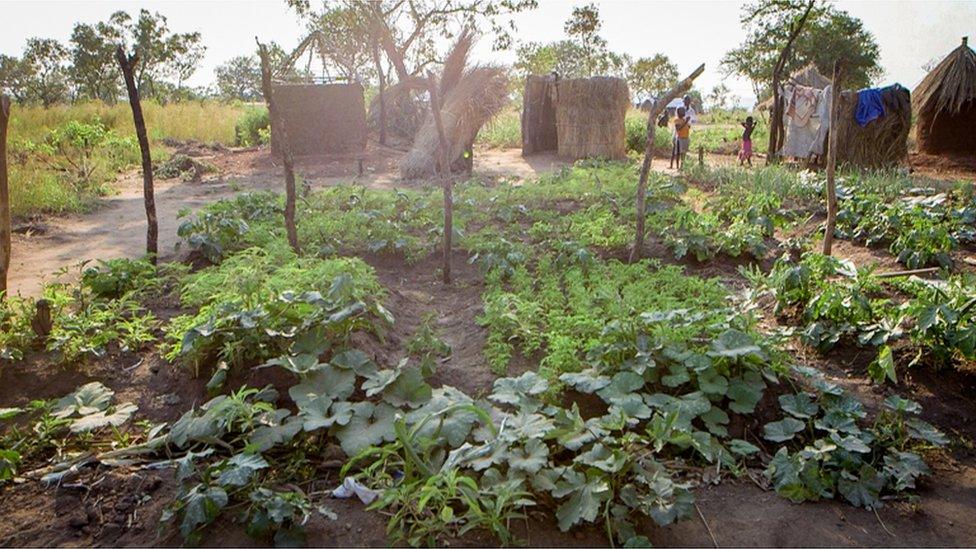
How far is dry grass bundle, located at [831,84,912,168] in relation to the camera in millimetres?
11008

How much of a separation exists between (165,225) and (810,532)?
7.00 m

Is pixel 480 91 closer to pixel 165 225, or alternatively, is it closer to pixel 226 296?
pixel 165 225

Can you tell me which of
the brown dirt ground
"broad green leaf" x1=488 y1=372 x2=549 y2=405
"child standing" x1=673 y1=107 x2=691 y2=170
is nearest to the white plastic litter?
the brown dirt ground

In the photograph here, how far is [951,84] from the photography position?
11.9 m

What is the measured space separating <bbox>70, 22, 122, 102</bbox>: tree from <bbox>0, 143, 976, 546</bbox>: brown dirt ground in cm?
1956

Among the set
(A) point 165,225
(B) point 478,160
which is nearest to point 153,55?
(B) point 478,160

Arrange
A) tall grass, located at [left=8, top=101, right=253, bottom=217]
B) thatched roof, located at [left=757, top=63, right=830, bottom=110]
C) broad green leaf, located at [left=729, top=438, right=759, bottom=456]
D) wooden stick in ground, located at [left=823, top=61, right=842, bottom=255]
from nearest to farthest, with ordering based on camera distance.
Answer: broad green leaf, located at [left=729, top=438, right=759, bottom=456] → wooden stick in ground, located at [left=823, top=61, right=842, bottom=255] → tall grass, located at [left=8, top=101, right=253, bottom=217] → thatched roof, located at [left=757, top=63, right=830, bottom=110]

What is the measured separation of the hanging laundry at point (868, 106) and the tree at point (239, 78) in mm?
32829

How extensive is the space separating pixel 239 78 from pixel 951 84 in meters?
39.3

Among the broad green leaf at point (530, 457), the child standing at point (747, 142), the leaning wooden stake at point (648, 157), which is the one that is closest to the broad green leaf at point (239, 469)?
A: the broad green leaf at point (530, 457)

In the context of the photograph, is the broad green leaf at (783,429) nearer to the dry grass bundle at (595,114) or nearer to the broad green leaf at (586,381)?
the broad green leaf at (586,381)

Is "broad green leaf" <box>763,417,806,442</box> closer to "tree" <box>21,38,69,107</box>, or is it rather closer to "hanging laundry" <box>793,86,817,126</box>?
"hanging laundry" <box>793,86,817,126</box>

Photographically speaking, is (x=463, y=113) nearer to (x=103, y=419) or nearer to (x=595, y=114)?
(x=595, y=114)

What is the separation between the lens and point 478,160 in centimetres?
1364
